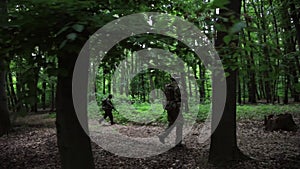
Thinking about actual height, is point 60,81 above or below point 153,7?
below

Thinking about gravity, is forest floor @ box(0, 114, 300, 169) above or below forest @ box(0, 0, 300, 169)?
below

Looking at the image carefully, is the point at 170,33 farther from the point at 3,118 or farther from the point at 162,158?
the point at 3,118

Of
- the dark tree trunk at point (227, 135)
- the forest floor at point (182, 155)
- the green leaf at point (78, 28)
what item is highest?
the green leaf at point (78, 28)

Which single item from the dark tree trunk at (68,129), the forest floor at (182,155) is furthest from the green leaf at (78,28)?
the forest floor at (182,155)

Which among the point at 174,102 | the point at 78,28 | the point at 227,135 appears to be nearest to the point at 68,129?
the point at 78,28

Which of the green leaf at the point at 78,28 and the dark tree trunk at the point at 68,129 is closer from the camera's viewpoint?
the green leaf at the point at 78,28

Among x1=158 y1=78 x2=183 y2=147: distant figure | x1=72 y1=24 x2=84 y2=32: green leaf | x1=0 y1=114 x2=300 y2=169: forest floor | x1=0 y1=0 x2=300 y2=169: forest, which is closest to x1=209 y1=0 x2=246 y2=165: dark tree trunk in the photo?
x1=0 y1=0 x2=300 y2=169: forest

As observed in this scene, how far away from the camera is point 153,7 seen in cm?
443

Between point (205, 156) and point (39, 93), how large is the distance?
5.03m

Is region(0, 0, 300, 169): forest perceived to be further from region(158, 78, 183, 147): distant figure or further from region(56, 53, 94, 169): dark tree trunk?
region(158, 78, 183, 147): distant figure

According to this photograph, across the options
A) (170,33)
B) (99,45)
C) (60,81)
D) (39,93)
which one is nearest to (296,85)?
(170,33)

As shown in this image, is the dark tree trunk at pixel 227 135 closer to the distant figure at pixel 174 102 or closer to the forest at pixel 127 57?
the forest at pixel 127 57

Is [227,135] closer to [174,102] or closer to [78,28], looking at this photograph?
[174,102]

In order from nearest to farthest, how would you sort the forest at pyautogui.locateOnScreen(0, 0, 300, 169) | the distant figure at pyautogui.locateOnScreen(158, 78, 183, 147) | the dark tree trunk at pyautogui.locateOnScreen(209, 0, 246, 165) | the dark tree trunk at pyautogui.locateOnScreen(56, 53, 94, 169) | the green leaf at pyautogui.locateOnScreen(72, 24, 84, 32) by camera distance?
the green leaf at pyautogui.locateOnScreen(72, 24, 84, 32) → the forest at pyautogui.locateOnScreen(0, 0, 300, 169) → the dark tree trunk at pyautogui.locateOnScreen(56, 53, 94, 169) → the dark tree trunk at pyautogui.locateOnScreen(209, 0, 246, 165) → the distant figure at pyautogui.locateOnScreen(158, 78, 183, 147)
